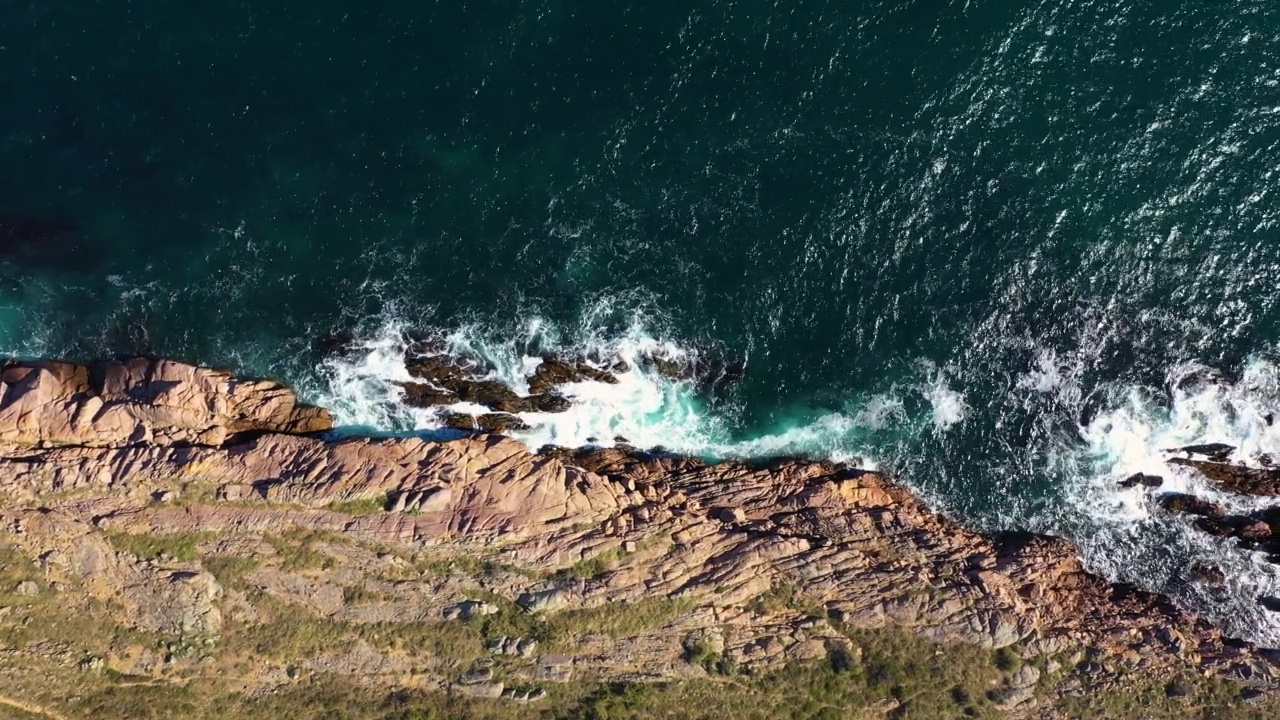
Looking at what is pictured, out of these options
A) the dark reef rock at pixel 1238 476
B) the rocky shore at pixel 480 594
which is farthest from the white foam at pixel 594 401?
the dark reef rock at pixel 1238 476

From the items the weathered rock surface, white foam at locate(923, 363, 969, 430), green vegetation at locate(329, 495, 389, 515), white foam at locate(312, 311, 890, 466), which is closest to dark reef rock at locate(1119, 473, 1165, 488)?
white foam at locate(923, 363, 969, 430)

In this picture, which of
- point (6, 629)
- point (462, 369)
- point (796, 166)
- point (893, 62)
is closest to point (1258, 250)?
point (893, 62)

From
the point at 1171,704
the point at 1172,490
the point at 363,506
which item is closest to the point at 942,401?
the point at 1172,490

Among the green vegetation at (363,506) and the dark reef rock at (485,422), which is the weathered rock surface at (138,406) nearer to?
the green vegetation at (363,506)

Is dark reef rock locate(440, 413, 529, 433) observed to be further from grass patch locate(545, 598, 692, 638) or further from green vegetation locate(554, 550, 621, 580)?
grass patch locate(545, 598, 692, 638)

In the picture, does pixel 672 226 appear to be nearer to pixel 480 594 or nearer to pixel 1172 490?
pixel 480 594

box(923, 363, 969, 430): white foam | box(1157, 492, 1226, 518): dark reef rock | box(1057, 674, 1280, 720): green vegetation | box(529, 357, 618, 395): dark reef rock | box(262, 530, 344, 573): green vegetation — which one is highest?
box(529, 357, 618, 395): dark reef rock
